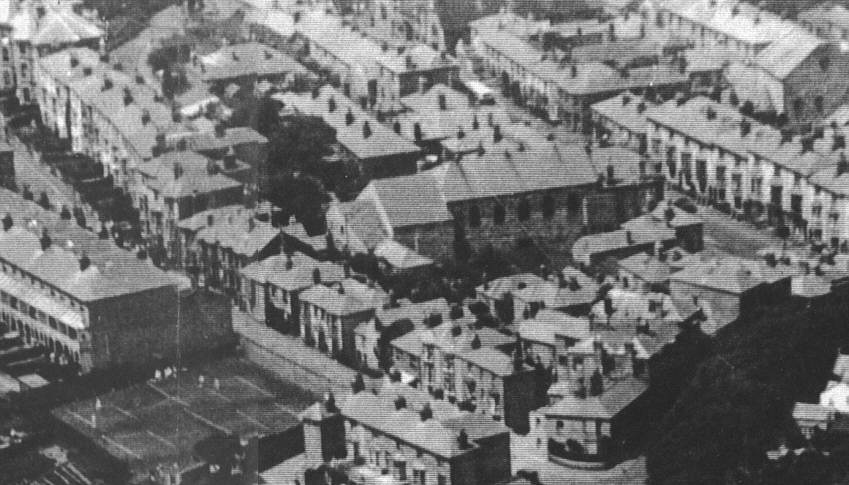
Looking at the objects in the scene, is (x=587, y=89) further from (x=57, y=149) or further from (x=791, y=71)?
(x=57, y=149)

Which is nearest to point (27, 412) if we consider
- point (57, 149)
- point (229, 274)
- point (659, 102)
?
point (229, 274)

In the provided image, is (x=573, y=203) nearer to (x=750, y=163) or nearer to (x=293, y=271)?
(x=750, y=163)

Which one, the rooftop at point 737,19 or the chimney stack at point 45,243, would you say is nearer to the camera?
the chimney stack at point 45,243

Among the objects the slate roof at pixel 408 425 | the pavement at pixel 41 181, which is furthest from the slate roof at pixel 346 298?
the pavement at pixel 41 181

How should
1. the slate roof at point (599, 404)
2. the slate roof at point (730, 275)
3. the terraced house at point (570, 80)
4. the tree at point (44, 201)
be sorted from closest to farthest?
the slate roof at point (599, 404)
the slate roof at point (730, 275)
the tree at point (44, 201)
the terraced house at point (570, 80)

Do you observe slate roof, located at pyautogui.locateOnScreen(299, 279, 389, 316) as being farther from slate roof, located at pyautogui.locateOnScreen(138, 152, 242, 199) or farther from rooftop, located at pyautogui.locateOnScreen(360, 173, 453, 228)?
slate roof, located at pyautogui.locateOnScreen(138, 152, 242, 199)

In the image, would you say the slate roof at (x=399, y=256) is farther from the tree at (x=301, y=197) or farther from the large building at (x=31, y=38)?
the large building at (x=31, y=38)
